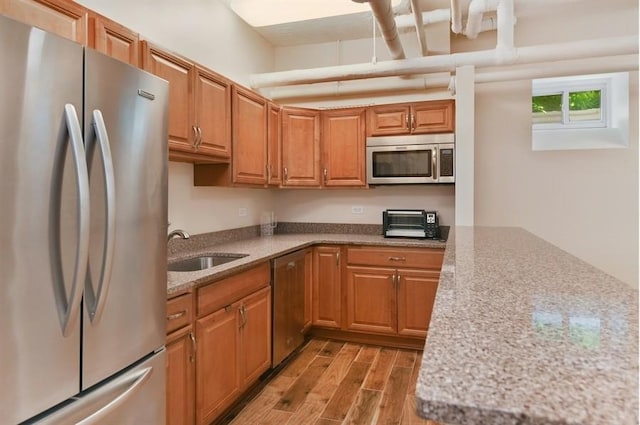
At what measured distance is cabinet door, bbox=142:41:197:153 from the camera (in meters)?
2.12

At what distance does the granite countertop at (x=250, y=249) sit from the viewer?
1.93m

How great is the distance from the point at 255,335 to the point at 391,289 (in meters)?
1.33

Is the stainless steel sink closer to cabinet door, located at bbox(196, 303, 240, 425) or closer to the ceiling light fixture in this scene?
cabinet door, located at bbox(196, 303, 240, 425)

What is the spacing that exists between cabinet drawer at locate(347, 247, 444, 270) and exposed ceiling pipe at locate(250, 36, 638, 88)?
1516 millimetres

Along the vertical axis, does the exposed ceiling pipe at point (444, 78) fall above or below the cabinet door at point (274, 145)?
above

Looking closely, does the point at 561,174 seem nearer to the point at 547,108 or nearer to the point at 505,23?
the point at 547,108

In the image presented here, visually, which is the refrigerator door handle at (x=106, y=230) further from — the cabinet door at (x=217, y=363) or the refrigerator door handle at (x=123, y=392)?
the cabinet door at (x=217, y=363)

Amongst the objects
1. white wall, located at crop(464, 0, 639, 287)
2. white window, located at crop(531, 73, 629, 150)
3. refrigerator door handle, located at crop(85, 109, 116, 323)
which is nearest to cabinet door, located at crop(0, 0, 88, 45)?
refrigerator door handle, located at crop(85, 109, 116, 323)

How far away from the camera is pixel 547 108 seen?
3.84 meters

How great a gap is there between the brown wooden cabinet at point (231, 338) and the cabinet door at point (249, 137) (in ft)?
2.61

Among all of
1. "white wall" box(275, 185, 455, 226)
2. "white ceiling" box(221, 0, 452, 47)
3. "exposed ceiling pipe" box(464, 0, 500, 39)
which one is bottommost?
"white wall" box(275, 185, 455, 226)

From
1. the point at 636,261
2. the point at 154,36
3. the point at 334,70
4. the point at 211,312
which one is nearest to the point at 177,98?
the point at 154,36

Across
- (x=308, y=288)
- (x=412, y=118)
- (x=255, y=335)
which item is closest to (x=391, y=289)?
(x=308, y=288)

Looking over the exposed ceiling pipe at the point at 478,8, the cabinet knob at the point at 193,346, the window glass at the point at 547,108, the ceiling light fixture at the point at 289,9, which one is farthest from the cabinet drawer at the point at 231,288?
the window glass at the point at 547,108
